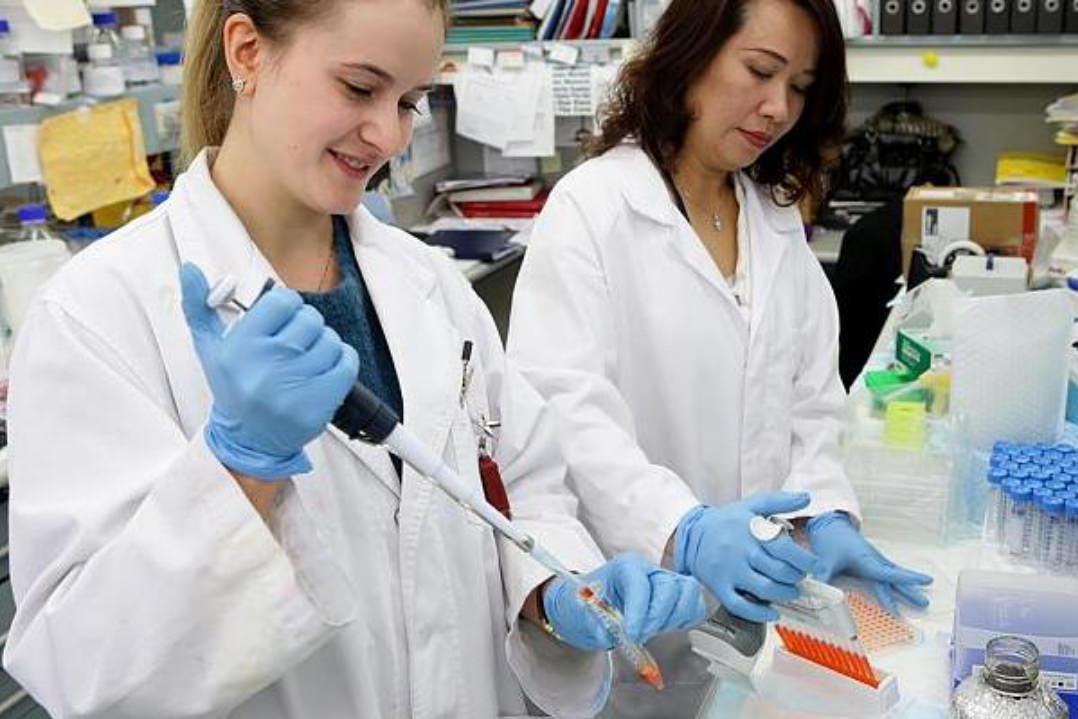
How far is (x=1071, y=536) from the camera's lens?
49.0 inches

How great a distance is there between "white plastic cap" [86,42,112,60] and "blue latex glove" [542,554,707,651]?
171cm

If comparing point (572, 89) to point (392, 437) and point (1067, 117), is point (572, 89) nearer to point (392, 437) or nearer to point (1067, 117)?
point (1067, 117)

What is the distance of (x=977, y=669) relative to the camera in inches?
37.7

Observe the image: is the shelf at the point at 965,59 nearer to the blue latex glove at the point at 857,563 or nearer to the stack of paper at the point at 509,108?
the stack of paper at the point at 509,108

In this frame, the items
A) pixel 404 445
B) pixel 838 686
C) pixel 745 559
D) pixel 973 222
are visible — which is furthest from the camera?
pixel 973 222

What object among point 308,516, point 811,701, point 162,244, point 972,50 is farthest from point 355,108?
point 972,50

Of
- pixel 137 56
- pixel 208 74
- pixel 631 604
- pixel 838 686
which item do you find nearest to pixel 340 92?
pixel 208 74

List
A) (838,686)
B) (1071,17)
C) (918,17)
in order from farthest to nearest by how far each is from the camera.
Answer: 1. (918,17)
2. (1071,17)
3. (838,686)

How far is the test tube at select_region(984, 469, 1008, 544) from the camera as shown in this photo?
4.24ft

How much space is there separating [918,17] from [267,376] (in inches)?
101

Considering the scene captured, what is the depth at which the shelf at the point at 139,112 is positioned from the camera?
6.72 ft

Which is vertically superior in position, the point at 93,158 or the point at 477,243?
the point at 93,158

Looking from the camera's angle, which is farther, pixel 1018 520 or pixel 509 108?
pixel 509 108

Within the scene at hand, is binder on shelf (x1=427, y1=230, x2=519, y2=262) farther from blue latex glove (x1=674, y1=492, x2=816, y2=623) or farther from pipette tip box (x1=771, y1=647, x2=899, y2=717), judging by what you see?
pipette tip box (x1=771, y1=647, x2=899, y2=717)
